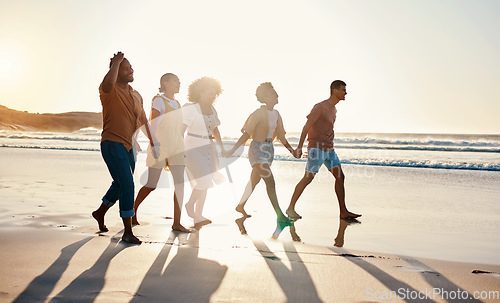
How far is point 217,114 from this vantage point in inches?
235

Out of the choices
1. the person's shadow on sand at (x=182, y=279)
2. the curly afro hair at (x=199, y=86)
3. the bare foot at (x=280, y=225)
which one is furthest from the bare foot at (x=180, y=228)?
the curly afro hair at (x=199, y=86)

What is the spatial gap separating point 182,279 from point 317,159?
3.77m

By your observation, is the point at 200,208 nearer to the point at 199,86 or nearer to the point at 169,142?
the point at 169,142

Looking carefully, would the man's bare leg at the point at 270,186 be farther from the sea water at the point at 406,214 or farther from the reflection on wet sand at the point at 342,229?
the reflection on wet sand at the point at 342,229

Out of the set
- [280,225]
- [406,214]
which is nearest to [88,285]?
[280,225]

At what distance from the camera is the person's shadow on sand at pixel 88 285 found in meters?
2.75

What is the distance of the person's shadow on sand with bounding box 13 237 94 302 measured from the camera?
2738 mm

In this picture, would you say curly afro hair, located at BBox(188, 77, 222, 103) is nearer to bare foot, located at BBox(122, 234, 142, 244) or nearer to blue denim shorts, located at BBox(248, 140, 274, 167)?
blue denim shorts, located at BBox(248, 140, 274, 167)

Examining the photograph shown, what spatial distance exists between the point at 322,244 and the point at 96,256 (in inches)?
90.1

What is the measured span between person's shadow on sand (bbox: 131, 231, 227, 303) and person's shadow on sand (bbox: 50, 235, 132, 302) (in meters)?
0.29

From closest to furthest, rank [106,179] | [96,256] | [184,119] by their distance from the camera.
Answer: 1. [96,256]
2. [184,119]
3. [106,179]

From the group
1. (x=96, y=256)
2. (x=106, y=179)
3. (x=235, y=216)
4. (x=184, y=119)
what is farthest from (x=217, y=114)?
(x=106, y=179)

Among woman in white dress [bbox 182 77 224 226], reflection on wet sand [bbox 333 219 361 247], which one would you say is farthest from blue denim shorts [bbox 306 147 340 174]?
woman in white dress [bbox 182 77 224 226]

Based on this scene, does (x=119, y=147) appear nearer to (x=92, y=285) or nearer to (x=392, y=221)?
(x=92, y=285)
